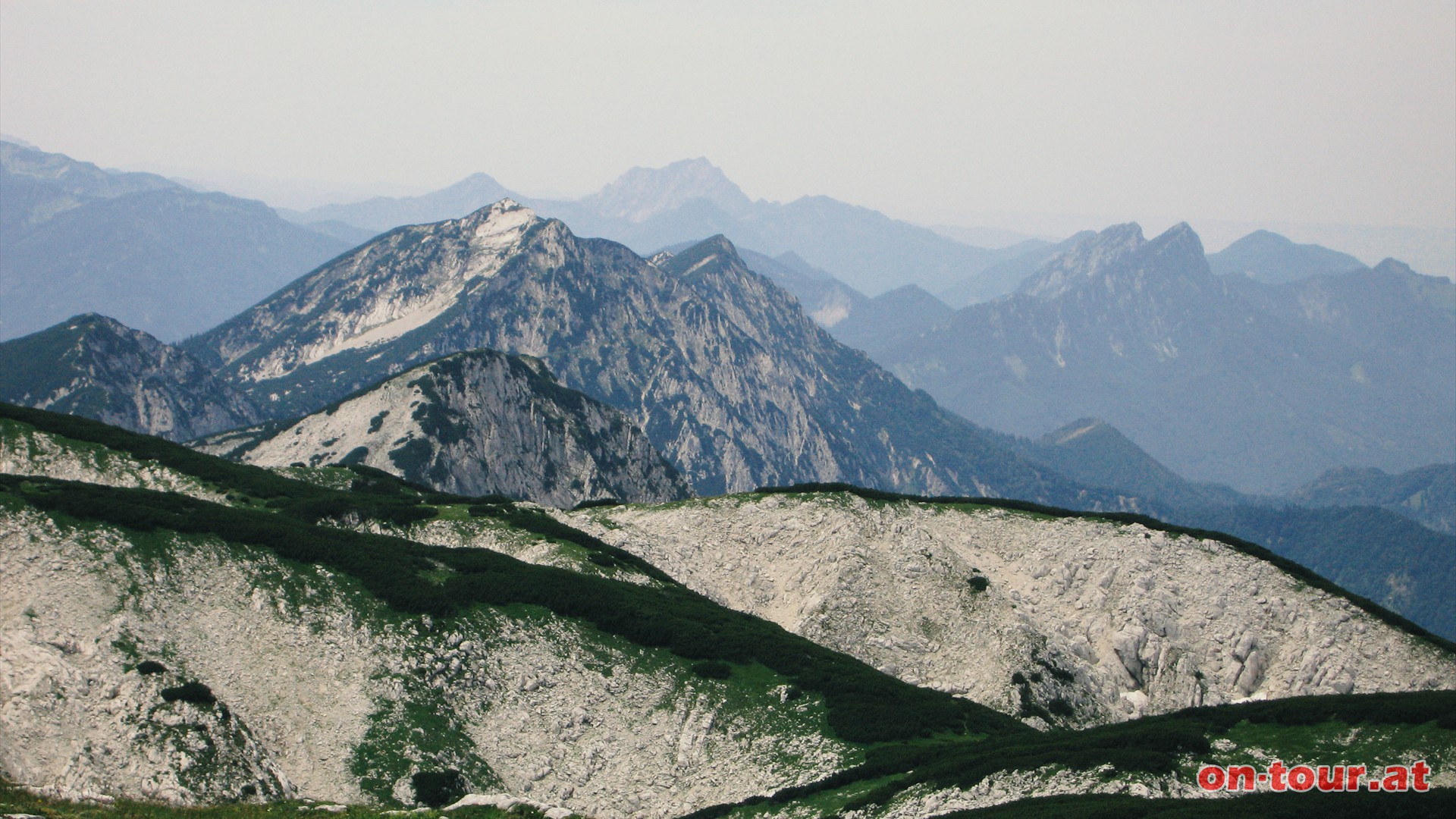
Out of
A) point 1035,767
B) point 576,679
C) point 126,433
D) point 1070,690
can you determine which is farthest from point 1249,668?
point 126,433

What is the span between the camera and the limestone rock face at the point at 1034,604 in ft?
330

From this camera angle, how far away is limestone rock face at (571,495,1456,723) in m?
101

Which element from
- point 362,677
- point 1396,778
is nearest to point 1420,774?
point 1396,778

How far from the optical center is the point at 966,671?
102500mm

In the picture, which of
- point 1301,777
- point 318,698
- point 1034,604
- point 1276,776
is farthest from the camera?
point 1034,604

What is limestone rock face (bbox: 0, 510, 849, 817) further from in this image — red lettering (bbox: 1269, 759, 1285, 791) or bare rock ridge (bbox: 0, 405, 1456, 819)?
red lettering (bbox: 1269, 759, 1285, 791)

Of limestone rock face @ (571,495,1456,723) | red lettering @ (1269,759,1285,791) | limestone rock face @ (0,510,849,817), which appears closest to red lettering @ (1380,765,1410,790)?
red lettering @ (1269,759,1285,791)

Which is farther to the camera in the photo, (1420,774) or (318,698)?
(318,698)

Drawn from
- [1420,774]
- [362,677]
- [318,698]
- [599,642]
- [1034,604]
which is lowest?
[1034,604]

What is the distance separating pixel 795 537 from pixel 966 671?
2697 cm

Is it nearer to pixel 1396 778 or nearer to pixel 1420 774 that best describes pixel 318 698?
pixel 1396 778

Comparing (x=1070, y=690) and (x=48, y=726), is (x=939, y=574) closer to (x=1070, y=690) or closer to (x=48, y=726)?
(x=1070, y=690)

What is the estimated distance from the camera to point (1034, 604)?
11312 cm

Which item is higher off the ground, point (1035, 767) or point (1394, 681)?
point (1035, 767)
